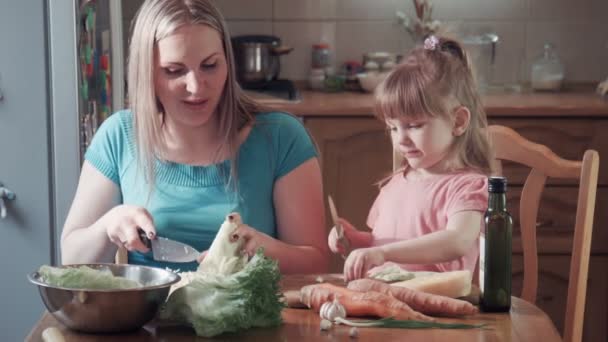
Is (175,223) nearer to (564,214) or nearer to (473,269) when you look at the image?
(473,269)

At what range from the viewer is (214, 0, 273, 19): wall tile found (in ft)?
12.4

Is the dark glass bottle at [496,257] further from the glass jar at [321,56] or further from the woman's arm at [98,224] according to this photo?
the glass jar at [321,56]

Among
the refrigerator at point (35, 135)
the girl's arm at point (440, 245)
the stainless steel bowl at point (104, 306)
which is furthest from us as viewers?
the refrigerator at point (35, 135)

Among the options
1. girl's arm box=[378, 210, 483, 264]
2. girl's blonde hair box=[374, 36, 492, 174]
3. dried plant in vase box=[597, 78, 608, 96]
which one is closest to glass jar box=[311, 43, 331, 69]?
dried plant in vase box=[597, 78, 608, 96]

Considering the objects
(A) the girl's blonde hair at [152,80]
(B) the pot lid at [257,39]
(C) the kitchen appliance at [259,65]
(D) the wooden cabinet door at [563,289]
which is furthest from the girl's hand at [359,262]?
(B) the pot lid at [257,39]

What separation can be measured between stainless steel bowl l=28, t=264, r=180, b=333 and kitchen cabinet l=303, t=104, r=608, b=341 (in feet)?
6.07

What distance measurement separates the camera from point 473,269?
199 centimetres

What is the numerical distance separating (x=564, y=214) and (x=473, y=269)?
1432 mm

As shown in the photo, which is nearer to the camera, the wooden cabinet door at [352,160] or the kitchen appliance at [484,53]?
the wooden cabinet door at [352,160]

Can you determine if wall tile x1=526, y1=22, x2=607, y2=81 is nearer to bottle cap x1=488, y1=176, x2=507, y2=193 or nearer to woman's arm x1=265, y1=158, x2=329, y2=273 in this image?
woman's arm x1=265, y1=158, x2=329, y2=273

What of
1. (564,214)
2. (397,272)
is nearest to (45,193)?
(397,272)

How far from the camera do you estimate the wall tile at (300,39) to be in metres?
3.79

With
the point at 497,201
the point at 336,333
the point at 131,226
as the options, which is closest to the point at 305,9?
the point at 131,226

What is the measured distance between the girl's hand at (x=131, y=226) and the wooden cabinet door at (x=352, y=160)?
1.56 m
